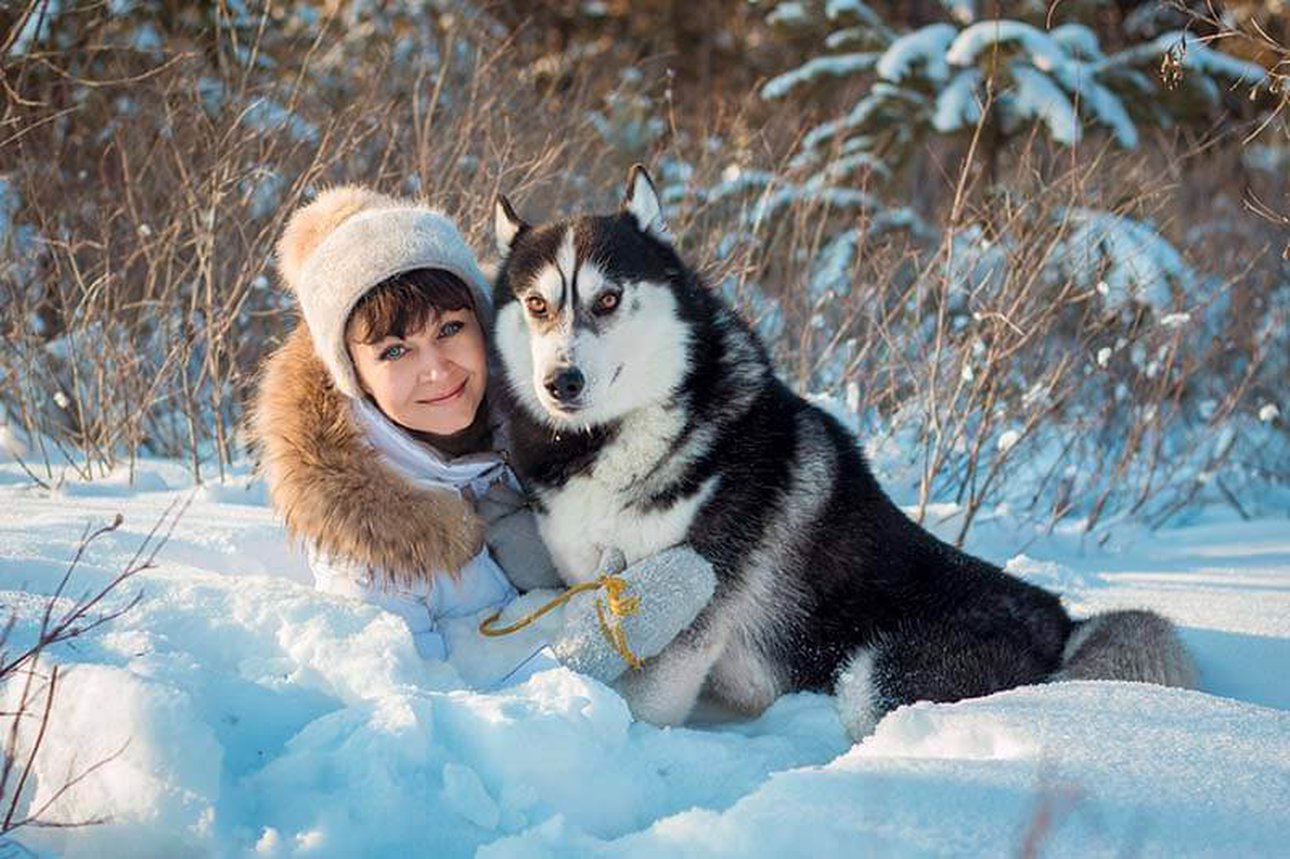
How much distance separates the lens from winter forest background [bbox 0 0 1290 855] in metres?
4.98

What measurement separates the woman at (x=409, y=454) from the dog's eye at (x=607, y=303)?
485mm

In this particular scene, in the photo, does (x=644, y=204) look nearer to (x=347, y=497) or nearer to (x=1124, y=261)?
(x=347, y=497)

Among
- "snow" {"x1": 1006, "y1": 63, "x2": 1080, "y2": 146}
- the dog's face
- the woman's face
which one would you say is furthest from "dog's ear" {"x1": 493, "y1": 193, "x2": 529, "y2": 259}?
"snow" {"x1": 1006, "y1": 63, "x2": 1080, "y2": 146}

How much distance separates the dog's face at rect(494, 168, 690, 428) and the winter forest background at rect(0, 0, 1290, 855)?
97 cm

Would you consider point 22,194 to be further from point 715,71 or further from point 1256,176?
point 715,71

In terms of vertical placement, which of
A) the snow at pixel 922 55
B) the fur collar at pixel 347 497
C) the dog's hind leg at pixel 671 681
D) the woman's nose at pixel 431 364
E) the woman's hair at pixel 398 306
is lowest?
the dog's hind leg at pixel 671 681

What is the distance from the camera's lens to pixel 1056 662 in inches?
122

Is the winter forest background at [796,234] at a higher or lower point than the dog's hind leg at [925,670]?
higher

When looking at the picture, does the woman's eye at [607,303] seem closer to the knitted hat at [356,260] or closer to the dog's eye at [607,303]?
the dog's eye at [607,303]

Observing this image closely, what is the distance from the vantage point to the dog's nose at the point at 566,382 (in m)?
2.94

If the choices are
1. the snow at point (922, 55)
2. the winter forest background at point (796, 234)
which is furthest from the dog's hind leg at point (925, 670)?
the snow at point (922, 55)

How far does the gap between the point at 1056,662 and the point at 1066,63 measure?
6.01 meters

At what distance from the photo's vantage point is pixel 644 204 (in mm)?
3336

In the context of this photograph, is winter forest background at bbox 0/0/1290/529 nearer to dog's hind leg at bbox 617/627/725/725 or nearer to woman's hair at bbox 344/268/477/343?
woman's hair at bbox 344/268/477/343
